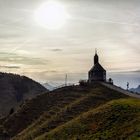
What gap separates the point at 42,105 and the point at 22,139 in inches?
1090

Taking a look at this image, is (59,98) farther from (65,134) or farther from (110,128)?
(110,128)

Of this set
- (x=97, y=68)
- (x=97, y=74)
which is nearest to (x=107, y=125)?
(x=97, y=74)

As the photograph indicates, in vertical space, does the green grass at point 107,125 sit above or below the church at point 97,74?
below

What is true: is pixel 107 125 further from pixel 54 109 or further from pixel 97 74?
pixel 97 74

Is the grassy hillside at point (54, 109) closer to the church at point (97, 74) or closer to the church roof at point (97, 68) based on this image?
the church at point (97, 74)

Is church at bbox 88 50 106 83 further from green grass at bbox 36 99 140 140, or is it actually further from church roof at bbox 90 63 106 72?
green grass at bbox 36 99 140 140

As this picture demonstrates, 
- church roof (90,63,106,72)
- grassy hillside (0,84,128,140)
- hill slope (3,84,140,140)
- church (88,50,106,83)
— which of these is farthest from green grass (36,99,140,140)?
church roof (90,63,106,72)

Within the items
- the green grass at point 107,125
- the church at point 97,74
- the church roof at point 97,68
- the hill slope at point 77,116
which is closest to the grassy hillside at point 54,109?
the hill slope at point 77,116

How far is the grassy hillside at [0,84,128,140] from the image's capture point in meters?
95.0

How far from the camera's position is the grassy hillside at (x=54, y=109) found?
95.0m

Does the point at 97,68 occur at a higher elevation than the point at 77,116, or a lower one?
higher

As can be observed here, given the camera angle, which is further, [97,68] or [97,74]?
[97,68]

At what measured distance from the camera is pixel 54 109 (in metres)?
110

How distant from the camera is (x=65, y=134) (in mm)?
77938
